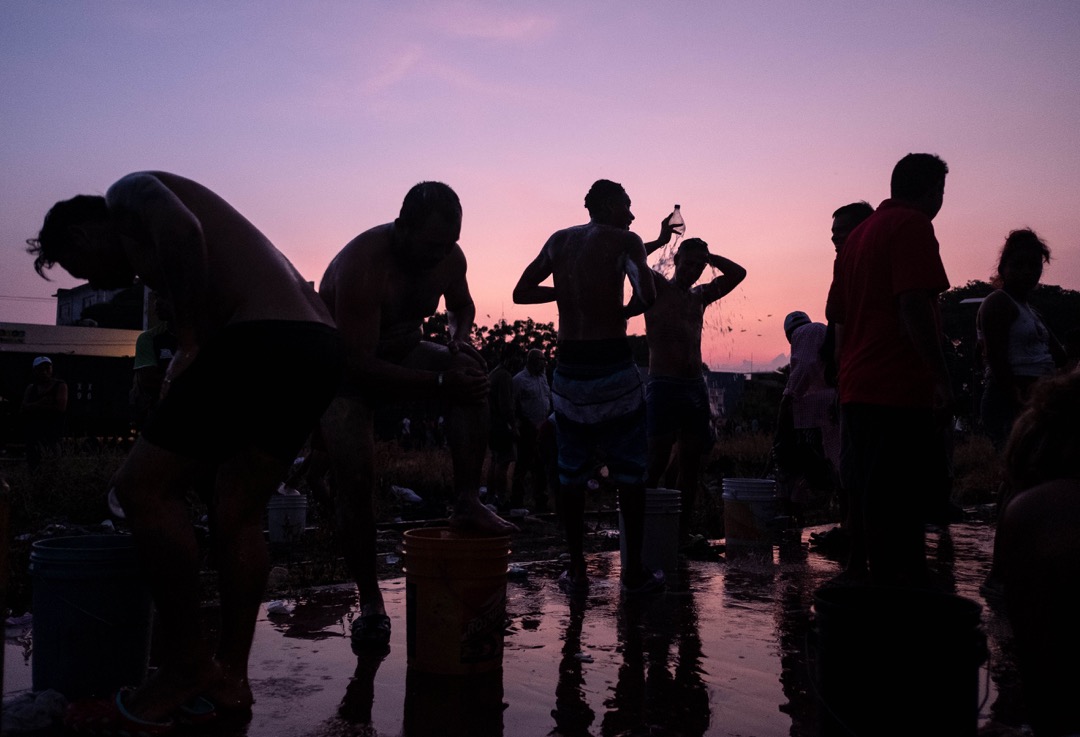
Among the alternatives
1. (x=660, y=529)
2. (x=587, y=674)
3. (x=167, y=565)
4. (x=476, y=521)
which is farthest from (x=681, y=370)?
(x=167, y=565)

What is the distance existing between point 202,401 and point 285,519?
4.83m

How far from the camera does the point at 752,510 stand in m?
6.63

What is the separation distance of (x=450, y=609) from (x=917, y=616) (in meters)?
1.75

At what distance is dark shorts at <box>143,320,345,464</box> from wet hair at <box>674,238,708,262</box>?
4164 millimetres

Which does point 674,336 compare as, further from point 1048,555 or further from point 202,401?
point 1048,555

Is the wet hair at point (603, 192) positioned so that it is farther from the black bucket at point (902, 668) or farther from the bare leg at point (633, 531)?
the black bucket at point (902, 668)

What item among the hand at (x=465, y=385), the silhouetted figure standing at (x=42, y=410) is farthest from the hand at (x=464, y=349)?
the silhouetted figure standing at (x=42, y=410)

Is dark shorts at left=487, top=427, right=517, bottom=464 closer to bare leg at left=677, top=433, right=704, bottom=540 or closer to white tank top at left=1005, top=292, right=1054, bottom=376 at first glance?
bare leg at left=677, top=433, right=704, bottom=540

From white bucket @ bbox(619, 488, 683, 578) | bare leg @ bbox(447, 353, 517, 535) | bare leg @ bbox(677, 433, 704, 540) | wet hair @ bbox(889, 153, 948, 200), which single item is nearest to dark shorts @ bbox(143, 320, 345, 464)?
bare leg @ bbox(447, 353, 517, 535)

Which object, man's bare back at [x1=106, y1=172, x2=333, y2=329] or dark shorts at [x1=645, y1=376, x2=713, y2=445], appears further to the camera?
dark shorts at [x1=645, y1=376, x2=713, y2=445]

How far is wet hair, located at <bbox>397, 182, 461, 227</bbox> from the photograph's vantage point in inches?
154

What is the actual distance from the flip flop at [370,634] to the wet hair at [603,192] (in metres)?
2.67

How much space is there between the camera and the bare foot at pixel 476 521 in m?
3.79

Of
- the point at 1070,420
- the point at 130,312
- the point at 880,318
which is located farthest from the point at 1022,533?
the point at 130,312
